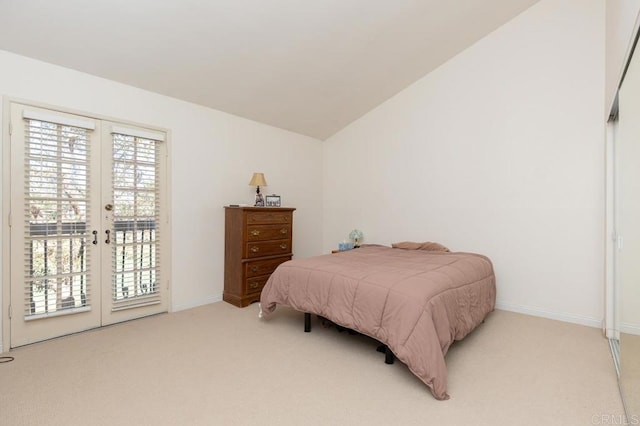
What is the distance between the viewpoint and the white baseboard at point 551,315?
10.7ft

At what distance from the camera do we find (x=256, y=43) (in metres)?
3.17

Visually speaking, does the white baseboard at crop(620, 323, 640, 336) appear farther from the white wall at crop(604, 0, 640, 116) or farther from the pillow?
the pillow

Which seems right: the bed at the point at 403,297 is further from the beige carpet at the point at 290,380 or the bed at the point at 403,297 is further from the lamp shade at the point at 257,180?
the lamp shade at the point at 257,180

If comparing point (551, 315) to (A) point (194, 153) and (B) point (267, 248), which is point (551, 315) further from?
(A) point (194, 153)

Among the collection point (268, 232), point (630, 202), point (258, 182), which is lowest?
point (268, 232)

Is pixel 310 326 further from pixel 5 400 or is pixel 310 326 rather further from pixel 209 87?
pixel 209 87

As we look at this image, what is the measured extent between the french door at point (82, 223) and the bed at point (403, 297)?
1.43 m

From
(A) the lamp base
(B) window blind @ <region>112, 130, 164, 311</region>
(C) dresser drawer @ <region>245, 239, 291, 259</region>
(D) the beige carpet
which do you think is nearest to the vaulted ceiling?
(B) window blind @ <region>112, 130, 164, 311</region>

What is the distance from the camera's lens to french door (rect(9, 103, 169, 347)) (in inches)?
107

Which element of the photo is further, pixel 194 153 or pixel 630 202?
pixel 194 153

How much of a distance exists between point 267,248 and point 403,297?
2.25 m

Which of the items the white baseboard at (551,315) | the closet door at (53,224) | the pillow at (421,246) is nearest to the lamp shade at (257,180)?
the closet door at (53,224)

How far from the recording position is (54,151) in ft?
9.38

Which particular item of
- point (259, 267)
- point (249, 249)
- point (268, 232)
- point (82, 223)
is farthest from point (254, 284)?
point (82, 223)
